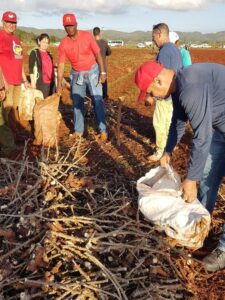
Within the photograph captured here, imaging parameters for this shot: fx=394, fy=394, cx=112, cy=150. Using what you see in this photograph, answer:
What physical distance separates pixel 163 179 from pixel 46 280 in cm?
124

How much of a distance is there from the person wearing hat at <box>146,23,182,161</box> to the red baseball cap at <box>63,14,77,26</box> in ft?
3.91

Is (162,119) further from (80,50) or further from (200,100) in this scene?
(200,100)

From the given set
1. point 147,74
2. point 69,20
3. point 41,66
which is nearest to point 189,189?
point 147,74

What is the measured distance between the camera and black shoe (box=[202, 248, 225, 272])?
2.92 m

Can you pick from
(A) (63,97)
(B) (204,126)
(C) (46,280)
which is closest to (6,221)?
(C) (46,280)

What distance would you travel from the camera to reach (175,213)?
2.84 m

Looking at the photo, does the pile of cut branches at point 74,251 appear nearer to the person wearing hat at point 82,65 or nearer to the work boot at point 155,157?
the work boot at point 155,157

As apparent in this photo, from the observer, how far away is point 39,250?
2.52 m

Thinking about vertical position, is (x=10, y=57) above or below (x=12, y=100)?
above

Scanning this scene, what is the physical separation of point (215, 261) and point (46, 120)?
334 cm

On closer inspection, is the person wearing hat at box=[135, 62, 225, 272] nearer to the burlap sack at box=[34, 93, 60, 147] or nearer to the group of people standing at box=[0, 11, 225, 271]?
the group of people standing at box=[0, 11, 225, 271]

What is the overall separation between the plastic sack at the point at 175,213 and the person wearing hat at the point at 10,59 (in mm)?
3301

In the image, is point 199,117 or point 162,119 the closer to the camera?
point 199,117

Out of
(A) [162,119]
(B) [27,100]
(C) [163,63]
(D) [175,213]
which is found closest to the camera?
(D) [175,213]
